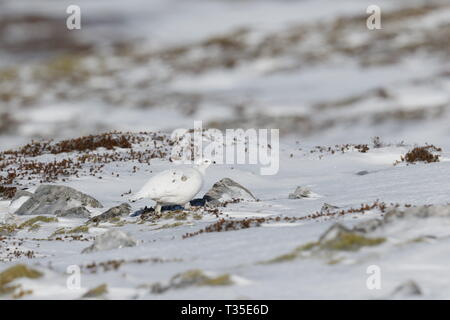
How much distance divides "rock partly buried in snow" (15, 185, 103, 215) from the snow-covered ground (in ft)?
1.89

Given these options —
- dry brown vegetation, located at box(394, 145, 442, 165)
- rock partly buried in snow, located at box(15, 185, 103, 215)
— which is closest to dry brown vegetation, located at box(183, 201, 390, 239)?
rock partly buried in snow, located at box(15, 185, 103, 215)

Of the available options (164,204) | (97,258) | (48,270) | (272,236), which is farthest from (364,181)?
(48,270)

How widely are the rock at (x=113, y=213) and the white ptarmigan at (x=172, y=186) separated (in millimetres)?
1982

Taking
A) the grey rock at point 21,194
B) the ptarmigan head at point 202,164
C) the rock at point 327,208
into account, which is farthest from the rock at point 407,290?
the grey rock at point 21,194

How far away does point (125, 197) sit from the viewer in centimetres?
2180

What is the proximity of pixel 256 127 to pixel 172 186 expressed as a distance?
Result: 5126 cm

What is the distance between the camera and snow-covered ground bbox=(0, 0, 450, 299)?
9.05 meters

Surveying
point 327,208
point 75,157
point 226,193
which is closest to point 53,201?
point 226,193

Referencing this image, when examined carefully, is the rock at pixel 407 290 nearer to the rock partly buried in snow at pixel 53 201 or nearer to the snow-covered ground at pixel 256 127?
the snow-covered ground at pixel 256 127

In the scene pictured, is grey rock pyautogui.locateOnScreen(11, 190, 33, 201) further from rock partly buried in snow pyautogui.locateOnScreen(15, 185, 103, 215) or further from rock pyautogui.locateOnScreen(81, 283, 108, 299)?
rock pyautogui.locateOnScreen(81, 283, 108, 299)

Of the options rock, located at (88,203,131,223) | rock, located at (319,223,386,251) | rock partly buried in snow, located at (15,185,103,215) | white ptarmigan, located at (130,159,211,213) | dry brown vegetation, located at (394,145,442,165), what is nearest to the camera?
rock, located at (319,223,386,251)

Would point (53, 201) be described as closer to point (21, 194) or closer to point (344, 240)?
point (21, 194)
